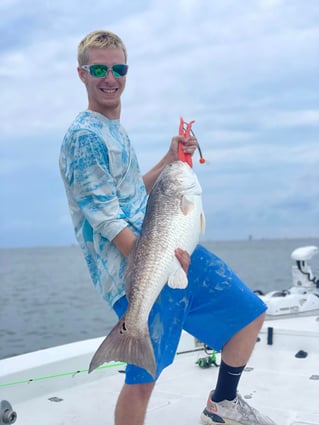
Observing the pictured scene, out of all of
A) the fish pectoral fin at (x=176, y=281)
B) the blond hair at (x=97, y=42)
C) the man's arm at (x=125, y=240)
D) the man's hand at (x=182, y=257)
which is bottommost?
the fish pectoral fin at (x=176, y=281)

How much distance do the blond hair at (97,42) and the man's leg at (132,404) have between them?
6.11ft

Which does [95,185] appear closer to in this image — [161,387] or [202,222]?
[202,222]

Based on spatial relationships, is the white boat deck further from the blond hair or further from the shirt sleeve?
the blond hair

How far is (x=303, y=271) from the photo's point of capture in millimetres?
7402

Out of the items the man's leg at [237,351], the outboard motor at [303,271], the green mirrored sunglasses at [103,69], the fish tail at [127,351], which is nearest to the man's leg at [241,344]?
the man's leg at [237,351]

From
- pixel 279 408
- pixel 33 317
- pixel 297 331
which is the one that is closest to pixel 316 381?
pixel 279 408

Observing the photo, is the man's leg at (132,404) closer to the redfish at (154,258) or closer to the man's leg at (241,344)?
the redfish at (154,258)

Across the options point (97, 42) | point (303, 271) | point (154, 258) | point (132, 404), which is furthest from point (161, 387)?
point (303, 271)

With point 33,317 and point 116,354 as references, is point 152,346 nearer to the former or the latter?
point 116,354

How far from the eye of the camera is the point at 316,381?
4797mm

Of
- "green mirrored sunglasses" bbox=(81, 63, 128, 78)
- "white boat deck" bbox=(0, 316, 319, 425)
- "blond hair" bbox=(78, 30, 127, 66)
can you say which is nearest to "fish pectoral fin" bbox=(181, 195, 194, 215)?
"green mirrored sunglasses" bbox=(81, 63, 128, 78)

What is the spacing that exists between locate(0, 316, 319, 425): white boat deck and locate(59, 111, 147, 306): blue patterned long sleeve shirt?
51.1 inches

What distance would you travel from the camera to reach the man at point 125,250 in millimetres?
3348

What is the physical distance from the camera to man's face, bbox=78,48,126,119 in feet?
11.5
